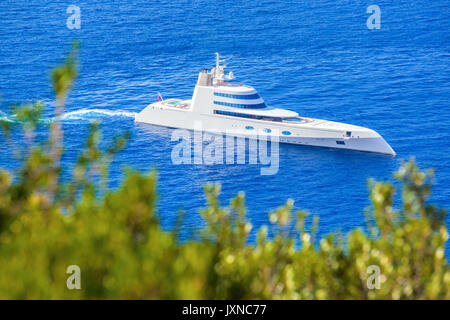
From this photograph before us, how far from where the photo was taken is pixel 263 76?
127062 mm

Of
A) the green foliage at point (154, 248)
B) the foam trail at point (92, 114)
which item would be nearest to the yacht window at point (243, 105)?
the foam trail at point (92, 114)

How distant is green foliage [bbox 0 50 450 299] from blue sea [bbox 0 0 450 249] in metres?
47.0

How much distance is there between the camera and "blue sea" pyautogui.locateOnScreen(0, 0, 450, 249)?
9388cm

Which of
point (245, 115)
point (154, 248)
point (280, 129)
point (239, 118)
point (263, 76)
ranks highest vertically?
point (263, 76)

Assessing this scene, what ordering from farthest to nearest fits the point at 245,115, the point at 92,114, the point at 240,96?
the point at 245,115 < the point at 240,96 < the point at 92,114

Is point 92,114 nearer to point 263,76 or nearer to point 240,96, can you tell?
point 240,96

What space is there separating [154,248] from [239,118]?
89.3 meters

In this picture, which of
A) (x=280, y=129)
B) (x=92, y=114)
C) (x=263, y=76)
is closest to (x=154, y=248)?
(x=280, y=129)

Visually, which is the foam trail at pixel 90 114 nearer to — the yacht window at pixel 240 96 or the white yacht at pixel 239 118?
the white yacht at pixel 239 118

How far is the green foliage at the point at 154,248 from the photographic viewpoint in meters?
26.6

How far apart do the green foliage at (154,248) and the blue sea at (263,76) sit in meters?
47.0

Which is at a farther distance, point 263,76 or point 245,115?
point 263,76

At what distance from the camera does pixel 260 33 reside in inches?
5645
